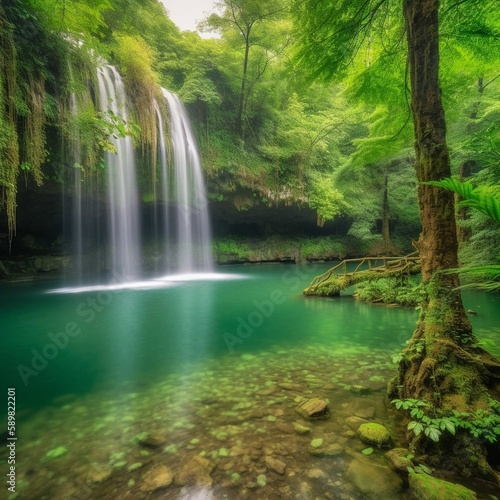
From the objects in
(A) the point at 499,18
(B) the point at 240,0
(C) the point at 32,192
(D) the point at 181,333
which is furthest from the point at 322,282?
(B) the point at 240,0

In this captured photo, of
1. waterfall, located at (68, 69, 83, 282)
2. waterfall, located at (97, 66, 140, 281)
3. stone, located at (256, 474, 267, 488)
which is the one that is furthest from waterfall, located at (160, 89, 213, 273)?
stone, located at (256, 474, 267, 488)

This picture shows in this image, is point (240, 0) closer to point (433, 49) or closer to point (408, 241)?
point (433, 49)

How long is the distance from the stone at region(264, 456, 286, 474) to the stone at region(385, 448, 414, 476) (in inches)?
27.6

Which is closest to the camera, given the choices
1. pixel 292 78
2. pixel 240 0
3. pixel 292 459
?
pixel 292 459

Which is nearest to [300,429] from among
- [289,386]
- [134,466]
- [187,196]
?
[289,386]

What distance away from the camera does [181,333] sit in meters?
5.62

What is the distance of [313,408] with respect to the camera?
2.53 m

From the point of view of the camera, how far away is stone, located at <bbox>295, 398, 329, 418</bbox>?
2.48 meters

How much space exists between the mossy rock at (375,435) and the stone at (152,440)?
5.02 ft

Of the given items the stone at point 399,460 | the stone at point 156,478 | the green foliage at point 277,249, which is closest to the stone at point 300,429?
the stone at point 399,460

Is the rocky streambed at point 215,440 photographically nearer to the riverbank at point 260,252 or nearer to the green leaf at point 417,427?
the green leaf at point 417,427

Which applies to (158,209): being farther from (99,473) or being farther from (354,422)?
(354,422)

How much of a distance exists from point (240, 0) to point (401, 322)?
52.2ft

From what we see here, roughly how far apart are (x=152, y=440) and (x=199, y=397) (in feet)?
2.42
